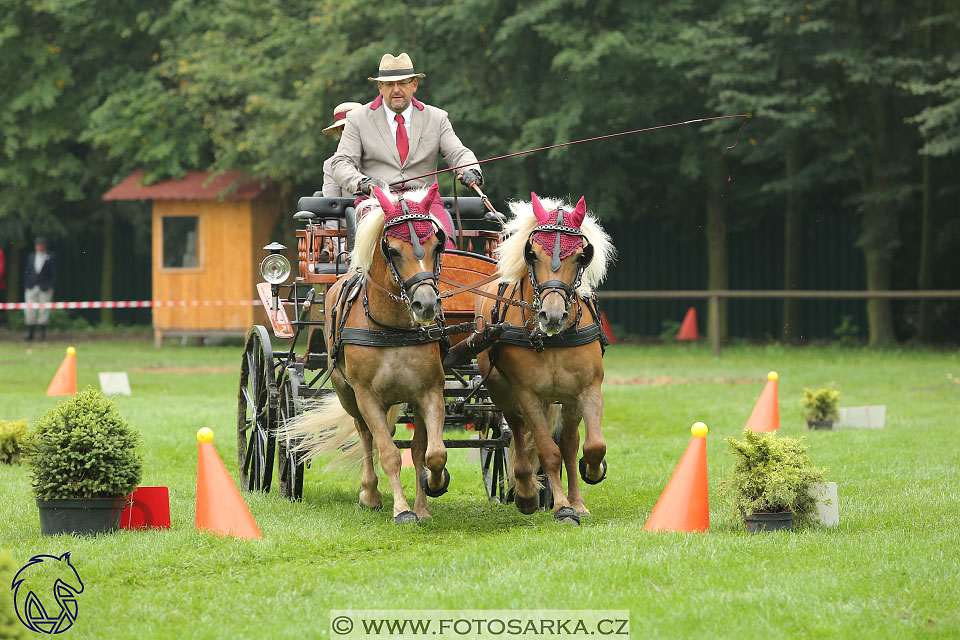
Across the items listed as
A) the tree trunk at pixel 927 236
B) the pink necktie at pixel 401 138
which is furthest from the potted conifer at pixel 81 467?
the tree trunk at pixel 927 236

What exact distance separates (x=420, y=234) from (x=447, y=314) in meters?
0.92

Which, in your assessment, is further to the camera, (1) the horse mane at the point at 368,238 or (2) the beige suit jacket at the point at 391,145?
(2) the beige suit jacket at the point at 391,145

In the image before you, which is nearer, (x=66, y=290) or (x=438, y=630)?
(x=438, y=630)

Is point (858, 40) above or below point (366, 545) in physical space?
above

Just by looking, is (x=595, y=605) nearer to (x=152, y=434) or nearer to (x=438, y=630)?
(x=438, y=630)

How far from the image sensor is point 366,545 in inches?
263

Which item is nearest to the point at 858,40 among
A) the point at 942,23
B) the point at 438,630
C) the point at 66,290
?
the point at 942,23

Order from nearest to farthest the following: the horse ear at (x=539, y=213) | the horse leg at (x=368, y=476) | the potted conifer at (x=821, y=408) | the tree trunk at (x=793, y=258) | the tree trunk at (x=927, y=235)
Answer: the horse ear at (x=539, y=213) < the horse leg at (x=368, y=476) < the potted conifer at (x=821, y=408) < the tree trunk at (x=927, y=235) < the tree trunk at (x=793, y=258)

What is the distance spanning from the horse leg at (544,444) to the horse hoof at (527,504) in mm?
187

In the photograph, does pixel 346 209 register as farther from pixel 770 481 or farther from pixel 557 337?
pixel 770 481

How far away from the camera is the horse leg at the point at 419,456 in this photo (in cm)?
748

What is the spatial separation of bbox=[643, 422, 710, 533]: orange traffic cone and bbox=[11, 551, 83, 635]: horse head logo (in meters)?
2.92

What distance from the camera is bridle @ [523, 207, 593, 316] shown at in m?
6.84

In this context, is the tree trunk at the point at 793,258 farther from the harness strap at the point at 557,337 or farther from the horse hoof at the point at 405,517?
the horse hoof at the point at 405,517
